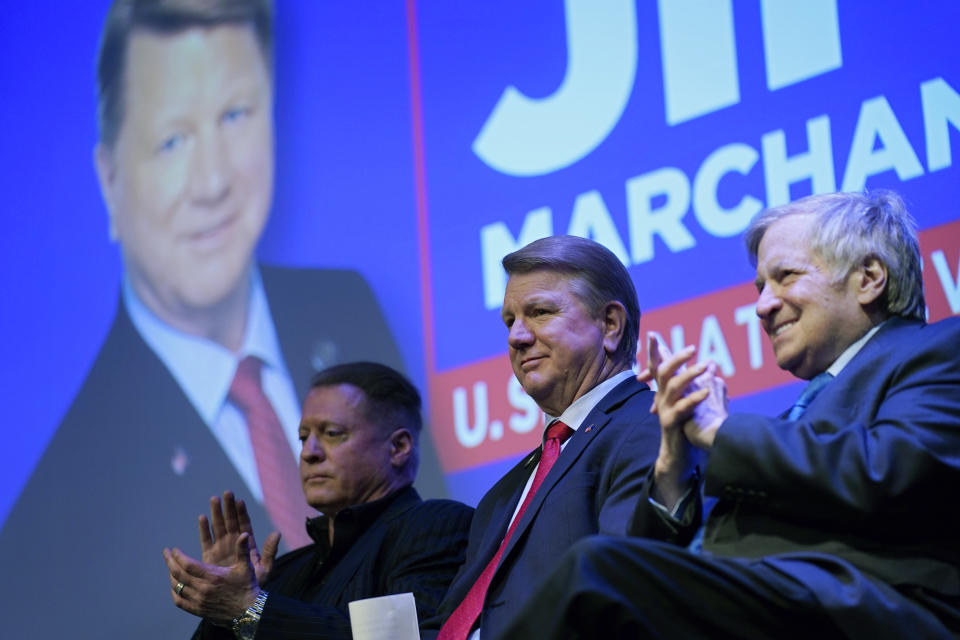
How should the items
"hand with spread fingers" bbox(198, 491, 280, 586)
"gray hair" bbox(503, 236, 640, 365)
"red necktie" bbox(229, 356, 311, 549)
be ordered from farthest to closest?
"red necktie" bbox(229, 356, 311, 549), "hand with spread fingers" bbox(198, 491, 280, 586), "gray hair" bbox(503, 236, 640, 365)

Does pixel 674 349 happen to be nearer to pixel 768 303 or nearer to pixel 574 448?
pixel 574 448

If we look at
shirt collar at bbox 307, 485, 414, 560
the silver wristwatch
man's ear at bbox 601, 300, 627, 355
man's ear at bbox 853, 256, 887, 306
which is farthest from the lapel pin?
man's ear at bbox 853, 256, 887, 306

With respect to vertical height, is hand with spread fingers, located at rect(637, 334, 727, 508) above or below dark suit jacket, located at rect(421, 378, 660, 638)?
above

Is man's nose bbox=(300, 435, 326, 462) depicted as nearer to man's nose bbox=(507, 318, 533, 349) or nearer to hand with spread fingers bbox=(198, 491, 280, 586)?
hand with spread fingers bbox=(198, 491, 280, 586)

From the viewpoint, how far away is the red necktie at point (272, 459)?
4631 millimetres

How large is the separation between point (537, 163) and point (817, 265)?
180cm

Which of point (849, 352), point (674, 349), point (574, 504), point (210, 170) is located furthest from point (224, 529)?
point (210, 170)

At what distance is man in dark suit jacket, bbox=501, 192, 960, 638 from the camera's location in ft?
6.34

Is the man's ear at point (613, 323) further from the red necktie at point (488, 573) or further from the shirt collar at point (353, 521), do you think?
the shirt collar at point (353, 521)

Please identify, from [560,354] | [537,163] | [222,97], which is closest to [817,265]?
[560,354]

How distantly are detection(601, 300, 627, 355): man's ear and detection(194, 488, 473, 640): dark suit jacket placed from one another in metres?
0.75

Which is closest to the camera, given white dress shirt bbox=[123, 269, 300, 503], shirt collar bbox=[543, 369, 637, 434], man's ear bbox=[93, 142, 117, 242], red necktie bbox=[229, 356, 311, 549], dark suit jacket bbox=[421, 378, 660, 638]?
dark suit jacket bbox=[421, 378, 660, 638]

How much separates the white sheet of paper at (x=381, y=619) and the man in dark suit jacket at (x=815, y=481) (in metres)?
0.60

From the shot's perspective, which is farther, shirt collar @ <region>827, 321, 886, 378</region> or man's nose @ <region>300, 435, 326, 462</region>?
man's nose @ <region>300, 435, 326, 462</region>
